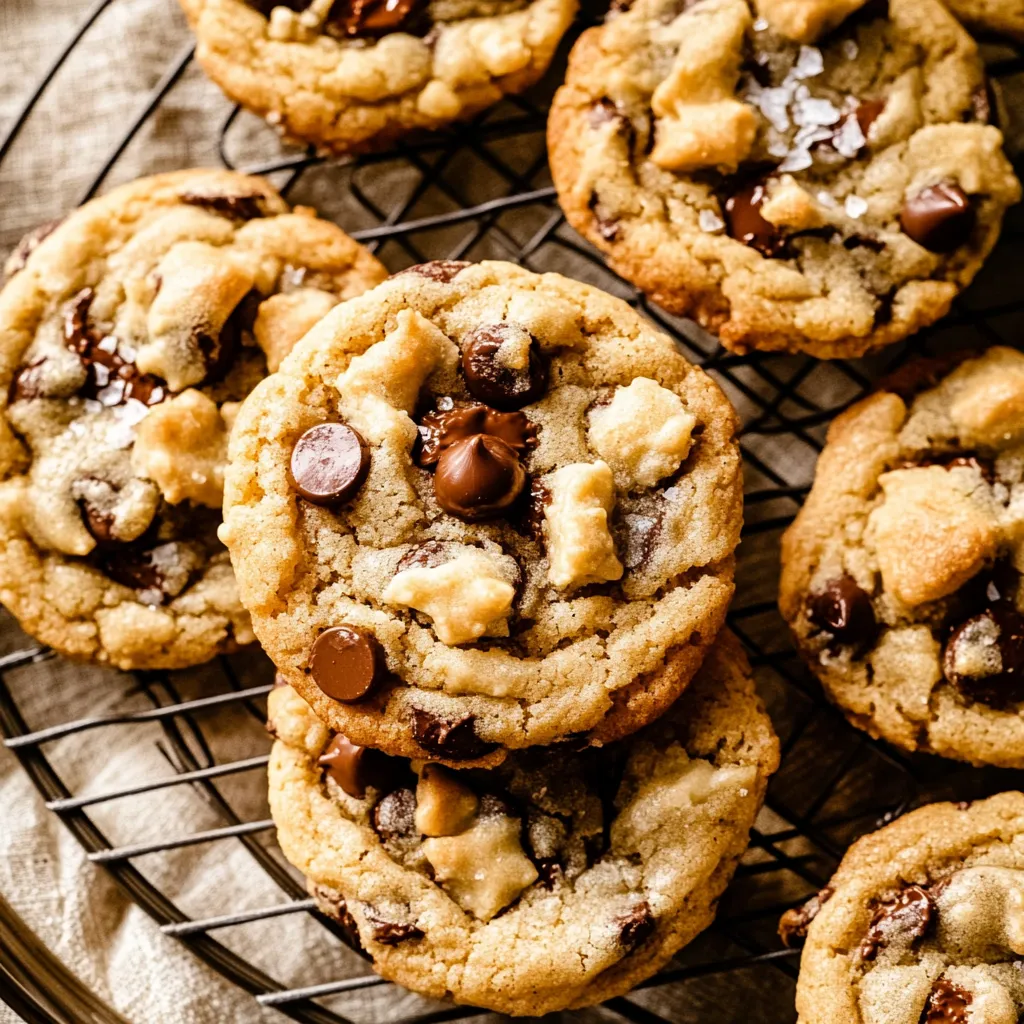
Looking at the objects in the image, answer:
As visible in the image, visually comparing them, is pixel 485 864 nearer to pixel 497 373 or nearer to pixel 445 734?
pixel 445 734

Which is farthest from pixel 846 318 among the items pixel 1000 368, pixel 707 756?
pixel 707 756

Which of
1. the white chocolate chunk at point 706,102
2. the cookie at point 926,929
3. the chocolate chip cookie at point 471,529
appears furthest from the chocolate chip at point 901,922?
the white chocolate chunk at point 706,102

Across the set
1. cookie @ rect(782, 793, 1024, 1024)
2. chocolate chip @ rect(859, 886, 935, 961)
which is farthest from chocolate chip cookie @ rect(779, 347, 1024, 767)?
chocolate chip @ rect(859, 886, 935, 961)

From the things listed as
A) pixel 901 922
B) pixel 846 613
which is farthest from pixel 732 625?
pixel 901 922

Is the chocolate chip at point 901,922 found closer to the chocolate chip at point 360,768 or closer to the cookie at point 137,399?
the chocolate chip at point 360,768

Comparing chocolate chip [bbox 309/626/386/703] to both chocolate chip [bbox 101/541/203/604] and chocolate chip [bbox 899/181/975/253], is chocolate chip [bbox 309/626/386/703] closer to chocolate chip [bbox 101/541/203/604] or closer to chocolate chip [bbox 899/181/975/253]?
chocolate chip [bbox 101/541/203/604]

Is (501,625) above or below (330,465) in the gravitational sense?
below

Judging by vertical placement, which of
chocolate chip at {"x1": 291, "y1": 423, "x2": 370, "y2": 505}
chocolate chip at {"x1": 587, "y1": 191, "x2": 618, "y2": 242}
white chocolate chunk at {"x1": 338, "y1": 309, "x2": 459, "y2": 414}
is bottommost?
chocolate chip at {"x1": 587, "y1": 191, "x2": 618, "y2": 242}
